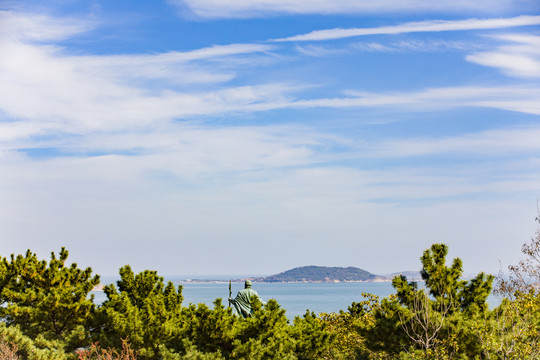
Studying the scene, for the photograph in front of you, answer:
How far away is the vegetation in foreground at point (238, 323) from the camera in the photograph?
17328mm

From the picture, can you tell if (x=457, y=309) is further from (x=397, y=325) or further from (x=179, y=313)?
(x=179, y=313)

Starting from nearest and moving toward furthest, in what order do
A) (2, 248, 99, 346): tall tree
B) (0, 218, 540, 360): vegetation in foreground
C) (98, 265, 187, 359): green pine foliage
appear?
(0, 218, 540, 360): vegetation in foreground, (98, 265, 187, 359): green pine foliage, (2, 248, 99, 346): tall tree

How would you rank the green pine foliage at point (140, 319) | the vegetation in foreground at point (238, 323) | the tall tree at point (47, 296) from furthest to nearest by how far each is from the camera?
the tall tree at point (47, 296) < the green pine foliage at point (140, 319) < the vegetation in foreground at point (238, 323)

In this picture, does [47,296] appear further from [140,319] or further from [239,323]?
[239,323]

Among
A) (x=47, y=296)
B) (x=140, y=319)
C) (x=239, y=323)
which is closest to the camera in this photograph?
(x=239, y=323)

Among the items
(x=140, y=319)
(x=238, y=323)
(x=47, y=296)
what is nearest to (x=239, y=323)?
(x=238, y=323)

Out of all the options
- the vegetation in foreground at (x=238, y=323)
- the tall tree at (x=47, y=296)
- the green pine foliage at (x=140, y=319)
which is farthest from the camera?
the tall tree at (x=47, y=296)

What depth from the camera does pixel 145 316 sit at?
19.7 metres

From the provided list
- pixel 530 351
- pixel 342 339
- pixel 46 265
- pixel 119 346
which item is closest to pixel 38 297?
pixel 46 265

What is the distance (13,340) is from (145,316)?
4.44m

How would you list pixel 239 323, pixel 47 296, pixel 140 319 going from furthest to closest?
pixel 47 296, pixel 140 319, pixel 239 323

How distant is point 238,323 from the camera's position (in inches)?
736

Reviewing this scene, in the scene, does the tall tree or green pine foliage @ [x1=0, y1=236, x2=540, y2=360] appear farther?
the tall tree

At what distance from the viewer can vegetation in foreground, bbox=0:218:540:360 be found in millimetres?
17328
